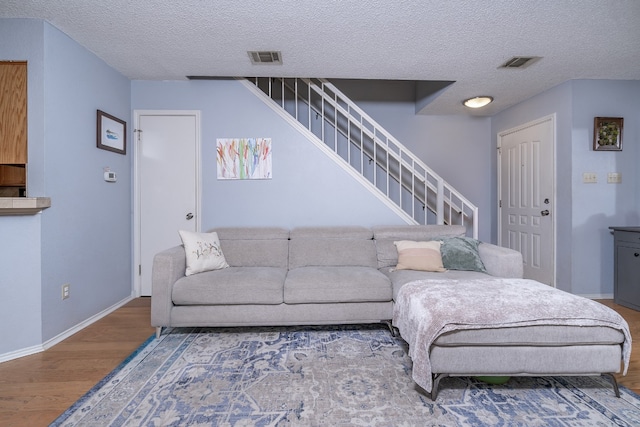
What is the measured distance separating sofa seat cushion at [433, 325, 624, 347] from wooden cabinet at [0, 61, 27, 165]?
10.2ft

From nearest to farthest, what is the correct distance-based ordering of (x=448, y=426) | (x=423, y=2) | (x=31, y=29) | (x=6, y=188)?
(x=448, y=426) < (x=423, y=2) < (x=31, y=29) < (x=6, y=188)

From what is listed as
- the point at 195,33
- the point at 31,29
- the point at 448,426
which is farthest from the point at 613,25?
the point at 31,29

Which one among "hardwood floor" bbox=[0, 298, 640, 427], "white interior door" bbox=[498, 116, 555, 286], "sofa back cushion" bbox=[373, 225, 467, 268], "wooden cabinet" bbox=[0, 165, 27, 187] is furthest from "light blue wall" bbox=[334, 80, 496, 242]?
"wooden cabinet" bbox=[0, 165, 27, 187]

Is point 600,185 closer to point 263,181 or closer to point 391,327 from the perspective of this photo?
point 391,327

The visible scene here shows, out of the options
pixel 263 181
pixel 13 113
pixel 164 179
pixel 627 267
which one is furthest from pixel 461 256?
pixel 13 113

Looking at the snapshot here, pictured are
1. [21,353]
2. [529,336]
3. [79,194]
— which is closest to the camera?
[529,336]

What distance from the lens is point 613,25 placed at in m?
2.36

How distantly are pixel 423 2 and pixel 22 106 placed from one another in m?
2.94

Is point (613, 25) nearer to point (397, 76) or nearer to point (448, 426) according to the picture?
point (397, 76)

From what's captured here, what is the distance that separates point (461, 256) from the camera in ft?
9.12

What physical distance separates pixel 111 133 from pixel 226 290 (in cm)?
205

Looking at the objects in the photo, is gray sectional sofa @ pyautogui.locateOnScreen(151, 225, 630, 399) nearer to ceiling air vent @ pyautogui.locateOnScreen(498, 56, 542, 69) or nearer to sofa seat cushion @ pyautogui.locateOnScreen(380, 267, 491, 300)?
sofa seat cushion @ pyautogui.locateOnScreen(380, 267, 491, 300)

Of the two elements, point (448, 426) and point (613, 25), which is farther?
point (613, 25)

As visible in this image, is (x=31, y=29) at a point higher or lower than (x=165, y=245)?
higher
